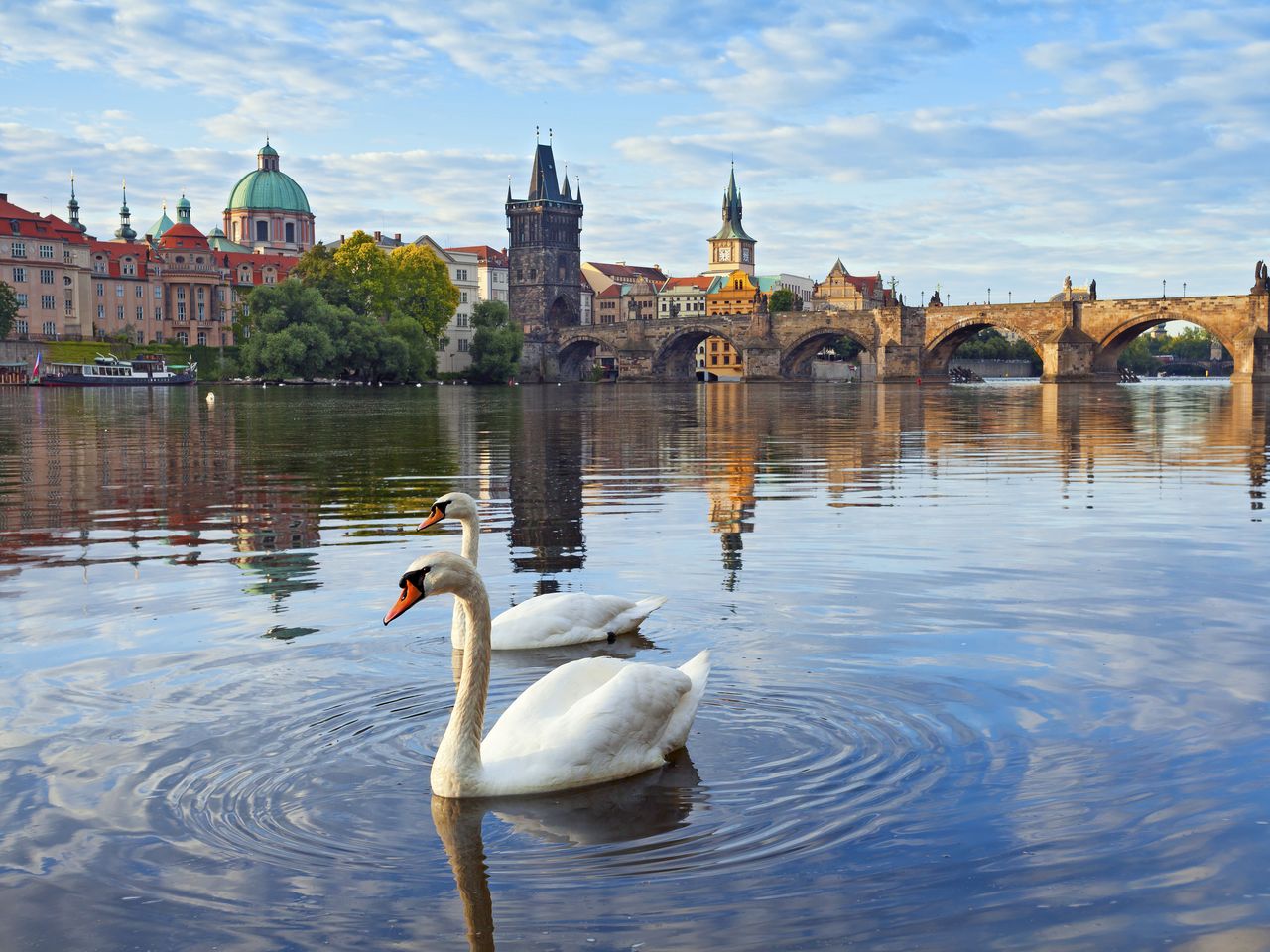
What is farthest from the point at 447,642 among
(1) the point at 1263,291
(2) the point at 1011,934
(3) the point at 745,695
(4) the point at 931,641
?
(1) the point at 1263,291

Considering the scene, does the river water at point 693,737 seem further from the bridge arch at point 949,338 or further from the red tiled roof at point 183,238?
the red tiled roof at point 183,238

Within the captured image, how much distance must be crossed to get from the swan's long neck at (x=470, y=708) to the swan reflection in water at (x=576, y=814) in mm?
120

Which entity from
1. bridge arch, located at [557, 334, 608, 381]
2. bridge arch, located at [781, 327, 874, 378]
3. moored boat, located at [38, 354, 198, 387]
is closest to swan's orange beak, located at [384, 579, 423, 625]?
moored boat, located at [38, 354, 198, 387]

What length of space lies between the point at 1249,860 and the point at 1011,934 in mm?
1053

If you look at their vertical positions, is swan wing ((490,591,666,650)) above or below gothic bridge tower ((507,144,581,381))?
below

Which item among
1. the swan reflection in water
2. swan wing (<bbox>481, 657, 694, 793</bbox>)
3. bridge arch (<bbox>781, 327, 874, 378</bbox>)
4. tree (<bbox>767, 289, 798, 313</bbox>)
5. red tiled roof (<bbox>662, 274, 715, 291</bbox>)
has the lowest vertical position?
the swan reflection in water

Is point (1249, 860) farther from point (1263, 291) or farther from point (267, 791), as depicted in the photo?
point (1263, 291)

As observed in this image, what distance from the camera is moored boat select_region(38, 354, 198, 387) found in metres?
87.4

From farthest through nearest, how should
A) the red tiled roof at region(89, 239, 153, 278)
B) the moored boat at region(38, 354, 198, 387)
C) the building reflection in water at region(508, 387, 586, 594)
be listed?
the red tiled roof at region(89, 239, 153, 278)
the moored boat at region(38, 354, 198, 387)
the building reflection in water at region(508, 387, 586, 594)

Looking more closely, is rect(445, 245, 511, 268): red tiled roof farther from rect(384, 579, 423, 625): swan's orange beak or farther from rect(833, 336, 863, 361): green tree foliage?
rect(384, 579, 423, 625): swan's orange beak

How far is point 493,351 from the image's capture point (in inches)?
4139

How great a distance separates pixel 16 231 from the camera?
108 m

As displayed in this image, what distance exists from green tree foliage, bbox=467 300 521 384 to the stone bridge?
2405 centimetres

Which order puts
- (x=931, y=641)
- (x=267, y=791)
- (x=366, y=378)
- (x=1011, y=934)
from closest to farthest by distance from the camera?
1. (x=1011, y=934)
2. (x=267, y=791)
3. (x=931, y=641)
4. (x=366, y=378)
